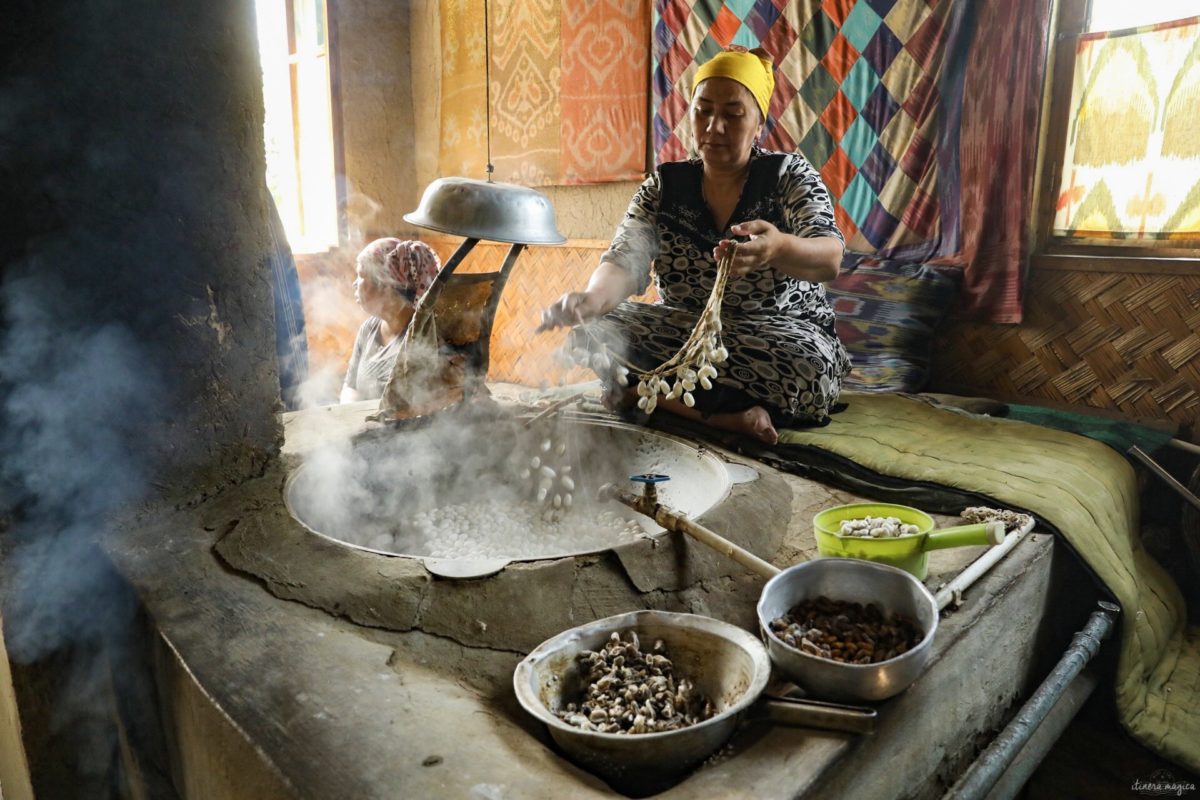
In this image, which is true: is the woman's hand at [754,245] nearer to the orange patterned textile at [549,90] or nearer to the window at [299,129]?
the orange patterned textile at [549,90]

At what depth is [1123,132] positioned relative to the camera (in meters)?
3.32

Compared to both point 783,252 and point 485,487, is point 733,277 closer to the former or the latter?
point 783,252

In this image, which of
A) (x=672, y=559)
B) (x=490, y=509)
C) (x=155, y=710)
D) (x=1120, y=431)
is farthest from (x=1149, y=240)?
(x=155, y=710)

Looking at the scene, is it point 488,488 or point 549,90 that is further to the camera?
point 549,90

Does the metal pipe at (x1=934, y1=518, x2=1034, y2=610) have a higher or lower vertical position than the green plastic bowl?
lower

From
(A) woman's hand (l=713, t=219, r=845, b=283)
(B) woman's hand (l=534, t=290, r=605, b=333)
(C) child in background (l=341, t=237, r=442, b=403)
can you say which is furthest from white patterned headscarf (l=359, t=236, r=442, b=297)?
(A) woman's hand (l=713, t=219, r=845, b=283)

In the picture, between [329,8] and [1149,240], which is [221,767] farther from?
[329,8]

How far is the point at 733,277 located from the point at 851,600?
177 cm

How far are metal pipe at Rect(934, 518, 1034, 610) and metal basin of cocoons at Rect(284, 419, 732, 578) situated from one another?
73 centimetres

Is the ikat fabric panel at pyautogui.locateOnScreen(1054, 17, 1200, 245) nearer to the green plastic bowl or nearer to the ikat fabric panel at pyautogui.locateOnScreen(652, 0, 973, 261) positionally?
the ikat fabric panel at pyautogui.locateOnScreen(652, 0, 973, 261)

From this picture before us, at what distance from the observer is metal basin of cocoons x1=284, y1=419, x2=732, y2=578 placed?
8.68ft

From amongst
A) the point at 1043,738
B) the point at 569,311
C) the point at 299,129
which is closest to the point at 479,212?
the point at 569,311

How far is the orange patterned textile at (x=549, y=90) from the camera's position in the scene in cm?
548

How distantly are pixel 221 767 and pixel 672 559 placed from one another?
106 centimetres
